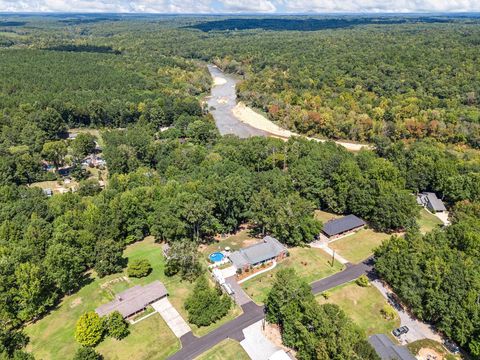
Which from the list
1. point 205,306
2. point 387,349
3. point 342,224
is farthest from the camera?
point 342,224

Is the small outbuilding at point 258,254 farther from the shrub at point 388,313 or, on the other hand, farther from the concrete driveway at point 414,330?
the concrete driveway at point 414,330

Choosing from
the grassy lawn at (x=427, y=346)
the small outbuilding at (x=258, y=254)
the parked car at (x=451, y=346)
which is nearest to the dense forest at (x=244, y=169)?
→ the parked car at (x=451, y=346)

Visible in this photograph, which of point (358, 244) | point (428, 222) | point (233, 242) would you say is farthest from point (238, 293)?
point (428, 222)

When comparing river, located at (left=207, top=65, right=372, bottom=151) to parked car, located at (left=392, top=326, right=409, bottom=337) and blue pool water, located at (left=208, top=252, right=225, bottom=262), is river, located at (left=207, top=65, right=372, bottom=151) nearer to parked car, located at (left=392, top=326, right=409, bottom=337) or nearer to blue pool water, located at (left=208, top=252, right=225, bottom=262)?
blue pool water, located at (left=208, top=252, right=225, bottom=262)

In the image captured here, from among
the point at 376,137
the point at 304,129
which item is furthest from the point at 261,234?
the point at 304,129

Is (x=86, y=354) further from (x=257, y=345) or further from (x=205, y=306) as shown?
(x=257, y=345)

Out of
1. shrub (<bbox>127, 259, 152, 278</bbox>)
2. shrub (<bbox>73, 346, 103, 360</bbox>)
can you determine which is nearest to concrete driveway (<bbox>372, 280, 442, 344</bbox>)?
shrub (<bbox>73, 346, 103, 360</bbox>)

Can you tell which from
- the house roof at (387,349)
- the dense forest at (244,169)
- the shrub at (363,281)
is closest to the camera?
the house roof at (387,349)
